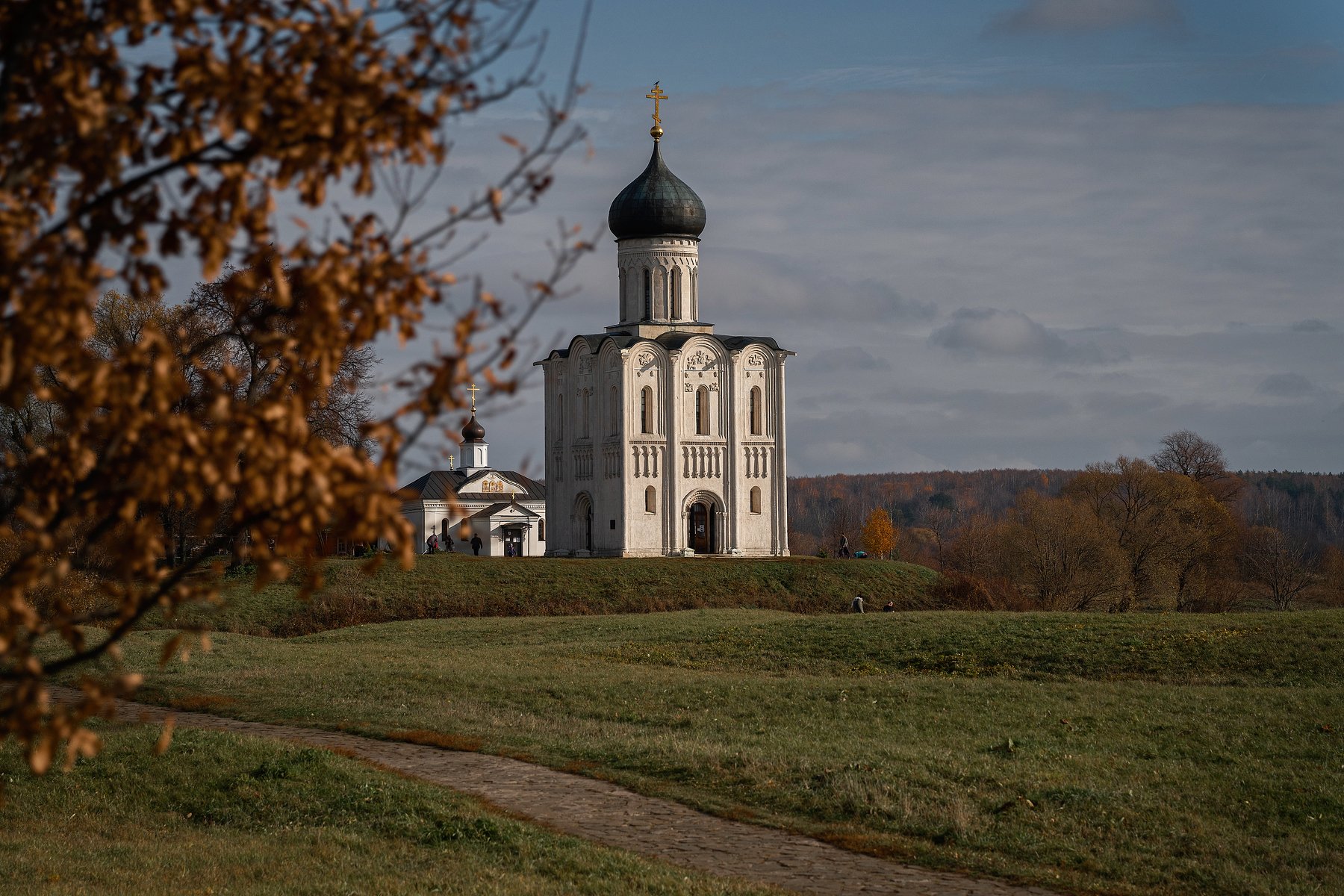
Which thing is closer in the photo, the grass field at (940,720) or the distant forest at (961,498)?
the grass field at (940,720)

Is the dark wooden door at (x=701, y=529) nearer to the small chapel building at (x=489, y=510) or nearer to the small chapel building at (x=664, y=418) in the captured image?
the small chapel building at (x=664, y=418)

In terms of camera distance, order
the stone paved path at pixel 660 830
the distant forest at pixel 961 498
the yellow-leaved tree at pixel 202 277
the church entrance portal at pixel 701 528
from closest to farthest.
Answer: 1. the yellow-leaved tree at pixel 202 277
2. the stone paved path at pixel 660 830
3. the church entrance portal at pixel 701 528
4. the distant forest at pixel 961 498

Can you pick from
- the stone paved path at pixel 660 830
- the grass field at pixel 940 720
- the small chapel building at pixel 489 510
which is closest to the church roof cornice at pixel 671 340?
the small chapel building at pixel 489 510

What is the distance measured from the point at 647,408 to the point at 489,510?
12.8m

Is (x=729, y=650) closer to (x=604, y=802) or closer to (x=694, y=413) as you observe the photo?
(x=604, y=802)

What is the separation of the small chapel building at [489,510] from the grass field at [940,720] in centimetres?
3508

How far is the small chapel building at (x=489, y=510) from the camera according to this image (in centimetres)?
6444

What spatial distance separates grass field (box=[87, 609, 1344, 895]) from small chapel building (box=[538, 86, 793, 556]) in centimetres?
2323

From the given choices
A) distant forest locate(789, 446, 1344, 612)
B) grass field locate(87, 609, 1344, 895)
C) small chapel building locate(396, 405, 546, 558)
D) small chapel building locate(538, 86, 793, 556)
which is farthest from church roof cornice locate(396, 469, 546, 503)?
grass field locate(87, 609, 1344, 895)

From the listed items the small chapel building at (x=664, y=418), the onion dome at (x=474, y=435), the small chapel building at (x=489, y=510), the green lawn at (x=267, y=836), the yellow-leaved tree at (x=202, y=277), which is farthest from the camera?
the onion dome at (x=474, y=435)

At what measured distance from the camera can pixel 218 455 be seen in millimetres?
4035

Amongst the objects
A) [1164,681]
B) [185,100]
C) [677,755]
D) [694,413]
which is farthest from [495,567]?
[185,100]

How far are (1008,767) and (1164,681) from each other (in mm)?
8355

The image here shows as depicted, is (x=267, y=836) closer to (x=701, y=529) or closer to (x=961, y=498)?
(x=701, y=529)
